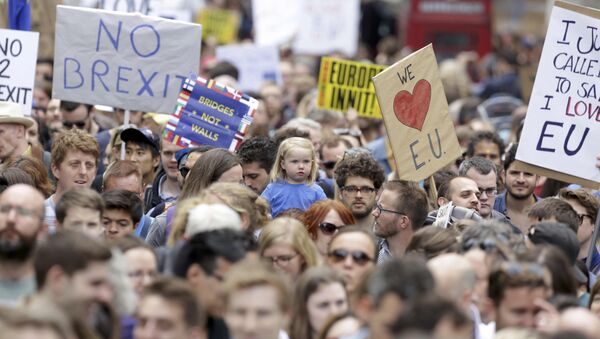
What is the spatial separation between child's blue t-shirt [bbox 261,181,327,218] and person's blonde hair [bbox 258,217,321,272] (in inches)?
A: 90.2

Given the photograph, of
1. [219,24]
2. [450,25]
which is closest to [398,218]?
[219,24]

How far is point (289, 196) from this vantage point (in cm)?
1098

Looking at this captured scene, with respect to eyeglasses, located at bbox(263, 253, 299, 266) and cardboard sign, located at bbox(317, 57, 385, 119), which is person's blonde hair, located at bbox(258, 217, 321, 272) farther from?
cardboard sign, located at bbox(317, 57, 385, 119)

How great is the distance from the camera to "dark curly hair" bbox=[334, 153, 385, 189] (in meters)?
11.0

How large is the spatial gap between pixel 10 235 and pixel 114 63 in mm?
5086

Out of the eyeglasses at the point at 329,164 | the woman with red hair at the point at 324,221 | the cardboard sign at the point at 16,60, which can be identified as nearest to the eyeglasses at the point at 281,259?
the woman with red hair at the point at 324,221

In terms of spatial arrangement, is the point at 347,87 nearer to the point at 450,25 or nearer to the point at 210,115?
the point at 210,115

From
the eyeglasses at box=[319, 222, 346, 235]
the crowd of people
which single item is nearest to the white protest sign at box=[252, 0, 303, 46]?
the crowd of people

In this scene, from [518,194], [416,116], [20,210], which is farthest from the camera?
[518,194]

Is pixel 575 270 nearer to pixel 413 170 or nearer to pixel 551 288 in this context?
pixel 551 288

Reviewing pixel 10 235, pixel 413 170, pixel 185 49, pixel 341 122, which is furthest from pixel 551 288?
pixel 341 122

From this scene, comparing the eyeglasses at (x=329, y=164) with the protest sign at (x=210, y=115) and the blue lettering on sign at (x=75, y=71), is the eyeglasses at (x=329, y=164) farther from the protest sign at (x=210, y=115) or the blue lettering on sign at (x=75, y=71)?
the blue lettering on sign at (x=75, y=71)

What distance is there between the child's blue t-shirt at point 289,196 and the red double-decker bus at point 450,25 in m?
18.7

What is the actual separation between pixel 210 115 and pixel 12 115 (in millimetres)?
1509
